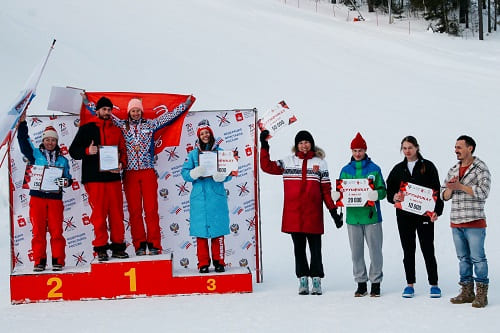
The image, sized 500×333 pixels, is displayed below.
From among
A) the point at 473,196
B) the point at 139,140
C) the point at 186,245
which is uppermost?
the point at 139,140

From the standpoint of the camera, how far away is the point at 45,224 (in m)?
7.66

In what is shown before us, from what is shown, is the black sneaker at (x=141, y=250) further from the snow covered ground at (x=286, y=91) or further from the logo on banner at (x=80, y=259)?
the logo on banner at (x=80, y=259)

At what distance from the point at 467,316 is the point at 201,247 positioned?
300cm

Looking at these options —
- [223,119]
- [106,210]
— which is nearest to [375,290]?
[223,119]

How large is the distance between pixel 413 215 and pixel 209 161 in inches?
90.1

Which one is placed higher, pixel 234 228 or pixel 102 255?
pixel 234 228

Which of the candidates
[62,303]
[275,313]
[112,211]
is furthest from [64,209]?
[275,313]

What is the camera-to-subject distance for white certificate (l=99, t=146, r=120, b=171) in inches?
298

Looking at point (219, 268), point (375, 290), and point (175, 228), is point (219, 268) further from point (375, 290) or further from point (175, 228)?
point (375, 290)

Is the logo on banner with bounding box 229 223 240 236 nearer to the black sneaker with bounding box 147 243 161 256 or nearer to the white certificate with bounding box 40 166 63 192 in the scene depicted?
the black sneaker with bounding box 147 243 161 256

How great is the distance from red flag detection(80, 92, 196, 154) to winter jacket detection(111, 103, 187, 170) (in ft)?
0.69

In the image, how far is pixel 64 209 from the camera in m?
8.19

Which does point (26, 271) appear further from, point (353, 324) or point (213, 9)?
point (213, 9)

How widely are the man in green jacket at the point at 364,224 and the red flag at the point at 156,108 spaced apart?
2.10m
